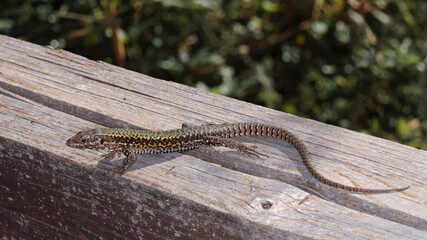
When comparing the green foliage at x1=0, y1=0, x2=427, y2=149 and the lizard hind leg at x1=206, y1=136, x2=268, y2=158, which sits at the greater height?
the lizard hind leg at x1=206, y1=136, x2=268, y2=158

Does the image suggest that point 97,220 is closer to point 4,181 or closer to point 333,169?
point 4,181

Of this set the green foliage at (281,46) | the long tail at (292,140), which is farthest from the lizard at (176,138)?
the green foliage at (281,46)

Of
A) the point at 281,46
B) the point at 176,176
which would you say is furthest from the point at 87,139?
the point at 281,46

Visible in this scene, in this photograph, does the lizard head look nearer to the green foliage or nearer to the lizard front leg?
the lizard front leg

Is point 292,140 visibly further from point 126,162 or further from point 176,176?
point 126,162

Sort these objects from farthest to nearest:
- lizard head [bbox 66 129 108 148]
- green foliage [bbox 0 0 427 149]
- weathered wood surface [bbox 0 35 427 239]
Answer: green foliage [bbox 0 0 427 149]
lizard head [bbox 66 129 108 148]
weathered wood surface [bbox 0 35 427 239]

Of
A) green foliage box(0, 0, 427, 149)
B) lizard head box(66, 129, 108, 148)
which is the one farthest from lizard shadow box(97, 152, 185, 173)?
green foliage box(0, 0, 427, 149)
